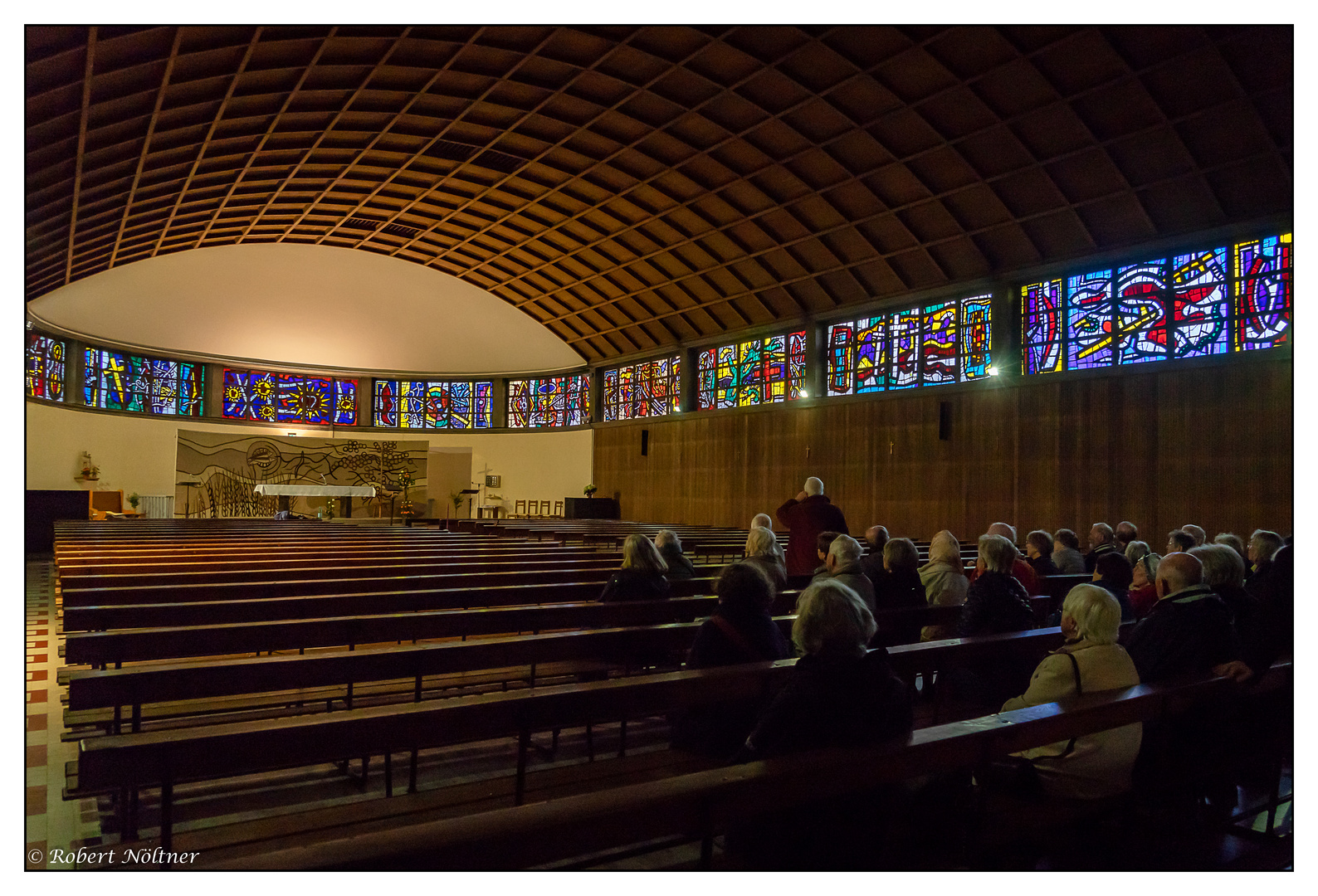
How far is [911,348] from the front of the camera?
16.3 m

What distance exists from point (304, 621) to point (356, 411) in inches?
935

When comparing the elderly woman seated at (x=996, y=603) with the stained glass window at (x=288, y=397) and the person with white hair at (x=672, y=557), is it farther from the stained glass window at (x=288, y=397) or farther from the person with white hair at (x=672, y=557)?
the stained glass window at (x=288, y=397)

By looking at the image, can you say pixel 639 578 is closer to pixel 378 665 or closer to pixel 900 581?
pixel 900 581

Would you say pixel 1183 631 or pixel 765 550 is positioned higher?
pixel 765 550

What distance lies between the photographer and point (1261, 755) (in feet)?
11.0

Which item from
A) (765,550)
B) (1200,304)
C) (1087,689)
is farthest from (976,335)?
(1087,689)

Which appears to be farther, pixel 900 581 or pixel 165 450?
pixel 165 450

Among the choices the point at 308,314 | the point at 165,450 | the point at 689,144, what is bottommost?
the point at 165,450

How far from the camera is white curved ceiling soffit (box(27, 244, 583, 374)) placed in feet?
72.0

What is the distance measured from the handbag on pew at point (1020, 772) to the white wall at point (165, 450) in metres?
21.4

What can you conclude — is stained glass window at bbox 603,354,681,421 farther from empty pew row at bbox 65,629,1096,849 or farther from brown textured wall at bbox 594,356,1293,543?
empty pew row at bbox 65,629,1096,849

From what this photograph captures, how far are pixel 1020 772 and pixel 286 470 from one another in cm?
2459

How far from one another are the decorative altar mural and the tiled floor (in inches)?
678

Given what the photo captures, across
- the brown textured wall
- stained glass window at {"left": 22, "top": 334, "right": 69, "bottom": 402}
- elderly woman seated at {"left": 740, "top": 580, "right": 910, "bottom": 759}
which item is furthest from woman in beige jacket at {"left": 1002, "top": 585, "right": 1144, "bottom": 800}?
stained glass window at {"left": 22, "top": 334, "right": 69, "bottom": 402}
